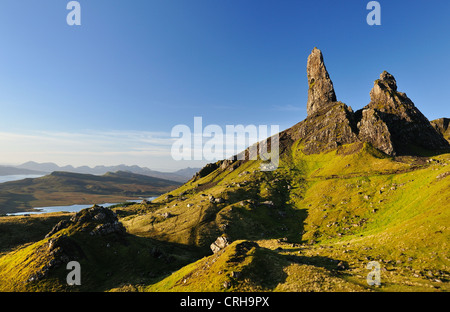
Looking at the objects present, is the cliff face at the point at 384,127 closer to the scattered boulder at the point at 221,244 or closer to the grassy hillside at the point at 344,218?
the grassy hillside at the point at 344,218

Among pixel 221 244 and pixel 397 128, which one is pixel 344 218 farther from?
pixel 397 128

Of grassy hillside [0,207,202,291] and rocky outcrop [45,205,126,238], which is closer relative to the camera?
grassy hillside [0,207,202,291]

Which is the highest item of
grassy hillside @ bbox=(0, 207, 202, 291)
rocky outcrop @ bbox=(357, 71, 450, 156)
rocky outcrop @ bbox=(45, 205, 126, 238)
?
rocky outcrop @ bbox=(357, 71, 450, 156)

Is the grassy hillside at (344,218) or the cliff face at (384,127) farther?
the cliff face at (384,127)

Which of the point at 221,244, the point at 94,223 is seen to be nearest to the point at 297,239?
the point at 221,244

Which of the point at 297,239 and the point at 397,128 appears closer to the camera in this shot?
the point at 297,239

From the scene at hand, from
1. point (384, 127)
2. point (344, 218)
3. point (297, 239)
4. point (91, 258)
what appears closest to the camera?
point (91, 258)

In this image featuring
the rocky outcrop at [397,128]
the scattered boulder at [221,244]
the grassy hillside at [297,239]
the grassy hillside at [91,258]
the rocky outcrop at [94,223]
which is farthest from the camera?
the rocky outcrop at [397,128]

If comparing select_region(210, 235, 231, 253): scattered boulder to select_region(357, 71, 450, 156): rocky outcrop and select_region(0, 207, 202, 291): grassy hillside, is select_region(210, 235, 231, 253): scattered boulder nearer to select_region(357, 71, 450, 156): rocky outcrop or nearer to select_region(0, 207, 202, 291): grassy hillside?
select_region(0, 207, 202, 291): grassy hillside

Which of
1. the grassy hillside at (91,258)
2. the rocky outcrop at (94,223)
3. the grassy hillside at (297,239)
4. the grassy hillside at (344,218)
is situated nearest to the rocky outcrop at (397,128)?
the grassy hillside at (344,218)

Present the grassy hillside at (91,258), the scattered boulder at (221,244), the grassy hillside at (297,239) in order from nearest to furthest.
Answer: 1. the grassy hillside at (297,239)
2. the grassy hillside at (91,258)
3. the scattered boulder at (221,244)

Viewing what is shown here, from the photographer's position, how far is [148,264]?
7038 centimetres

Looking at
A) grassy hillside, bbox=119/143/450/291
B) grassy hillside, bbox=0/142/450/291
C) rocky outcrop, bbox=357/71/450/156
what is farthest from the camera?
rocky outcrop, bbox=357/71/450/156

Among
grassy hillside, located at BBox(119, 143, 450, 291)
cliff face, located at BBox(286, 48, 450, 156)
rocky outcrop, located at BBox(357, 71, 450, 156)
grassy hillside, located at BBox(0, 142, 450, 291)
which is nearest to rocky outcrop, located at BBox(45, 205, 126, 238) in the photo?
Answer: grassy hillside, located at BBox(0, 142, 450, 291)
